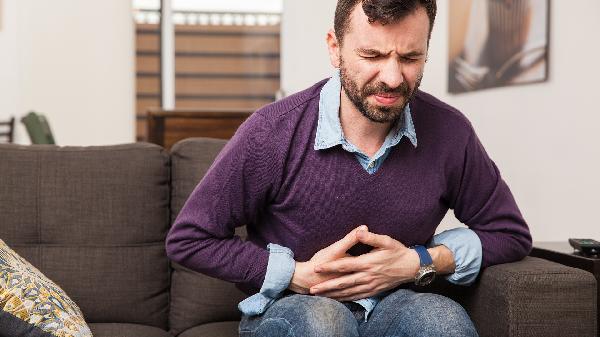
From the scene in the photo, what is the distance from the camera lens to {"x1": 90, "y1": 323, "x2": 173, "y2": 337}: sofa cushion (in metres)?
Answer: 1.71

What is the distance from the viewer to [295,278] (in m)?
1.45

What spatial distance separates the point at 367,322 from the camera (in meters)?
1.48

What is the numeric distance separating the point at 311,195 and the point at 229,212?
156 mm

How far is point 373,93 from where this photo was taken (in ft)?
4.60

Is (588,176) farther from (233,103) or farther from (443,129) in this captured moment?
(233,103)

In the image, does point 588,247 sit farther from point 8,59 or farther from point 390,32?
point 8,59

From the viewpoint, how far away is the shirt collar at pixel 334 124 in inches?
57.7

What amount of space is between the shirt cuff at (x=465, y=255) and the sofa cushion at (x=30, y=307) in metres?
0.72

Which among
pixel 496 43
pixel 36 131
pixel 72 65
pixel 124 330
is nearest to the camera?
pixel 124 330

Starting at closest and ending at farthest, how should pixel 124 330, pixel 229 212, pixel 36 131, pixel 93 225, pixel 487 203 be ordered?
pixel 229 212 → pixel 487 203 → pixel 124 330 → pixel 93 225 → pixel 36 131

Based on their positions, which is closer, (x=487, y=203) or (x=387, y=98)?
(x=387, y=98)

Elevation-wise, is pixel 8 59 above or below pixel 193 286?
above

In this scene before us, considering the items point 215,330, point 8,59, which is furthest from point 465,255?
point 8,59

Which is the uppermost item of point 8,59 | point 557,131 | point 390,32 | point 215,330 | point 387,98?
point 8,59
